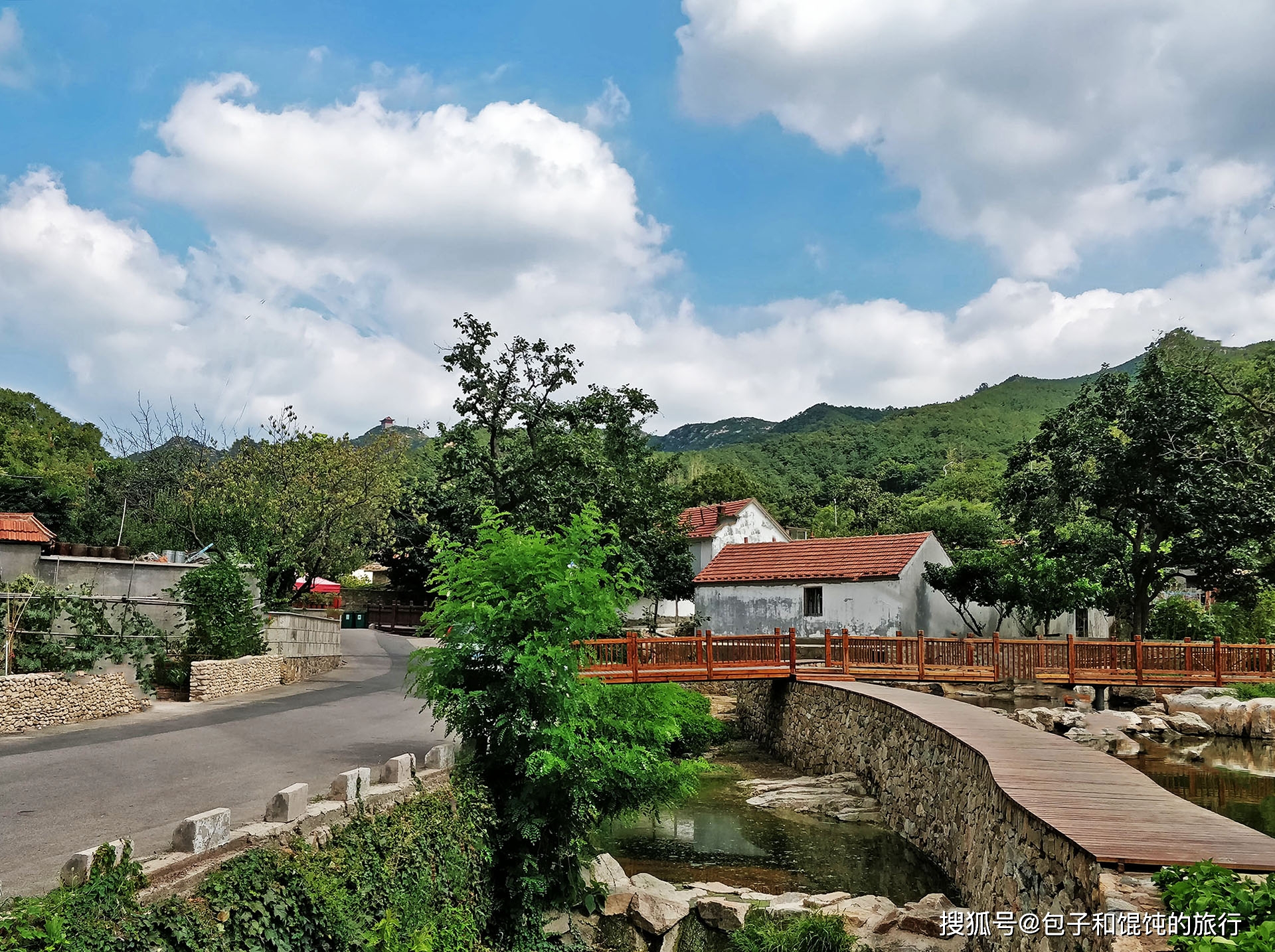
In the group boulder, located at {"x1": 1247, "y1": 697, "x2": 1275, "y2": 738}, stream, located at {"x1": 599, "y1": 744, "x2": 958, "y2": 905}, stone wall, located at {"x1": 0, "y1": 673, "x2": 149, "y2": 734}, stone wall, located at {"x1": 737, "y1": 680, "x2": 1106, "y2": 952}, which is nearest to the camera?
stone wall, located at {"x1": 737, "y1": 680, "x2": 1106, "y2": 952}

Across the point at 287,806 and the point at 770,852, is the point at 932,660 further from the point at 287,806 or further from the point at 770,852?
the point at 287,806

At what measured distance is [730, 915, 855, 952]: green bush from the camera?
33.5 ft

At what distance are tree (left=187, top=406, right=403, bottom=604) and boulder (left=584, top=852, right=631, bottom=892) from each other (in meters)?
19.5

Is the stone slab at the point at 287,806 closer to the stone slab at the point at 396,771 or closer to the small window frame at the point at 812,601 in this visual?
the stone slab at the point at 396,771

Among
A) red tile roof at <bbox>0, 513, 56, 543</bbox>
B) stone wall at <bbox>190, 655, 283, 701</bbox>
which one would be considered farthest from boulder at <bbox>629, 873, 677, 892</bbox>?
red tile roof at <bbox>0, 513, 56, 543</bbox>

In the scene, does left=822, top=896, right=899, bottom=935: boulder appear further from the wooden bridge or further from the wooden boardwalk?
the wooden bridge

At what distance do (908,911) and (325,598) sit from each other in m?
45.5

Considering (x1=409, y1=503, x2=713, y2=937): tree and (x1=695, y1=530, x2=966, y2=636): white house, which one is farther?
(x1=695, y1=530, x2=966, y2=636): white house

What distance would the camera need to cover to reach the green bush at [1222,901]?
5.36 meters

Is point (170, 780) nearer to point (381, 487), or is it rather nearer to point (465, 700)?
point (465, 700)

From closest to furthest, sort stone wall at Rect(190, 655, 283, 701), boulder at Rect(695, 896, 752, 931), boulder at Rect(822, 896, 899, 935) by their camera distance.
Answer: boulder at Rect(822, 896, 899, 935) < boulder at Rect(695, 896, 752, 931) < stone wall at Rect(190, 655, 283, 701)

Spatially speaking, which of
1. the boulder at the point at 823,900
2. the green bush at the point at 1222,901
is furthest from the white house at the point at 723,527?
the green bush at the point at 1222,901

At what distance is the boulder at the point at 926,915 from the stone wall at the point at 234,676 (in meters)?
14.7

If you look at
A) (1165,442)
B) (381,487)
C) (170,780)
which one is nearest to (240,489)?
(381,487)
